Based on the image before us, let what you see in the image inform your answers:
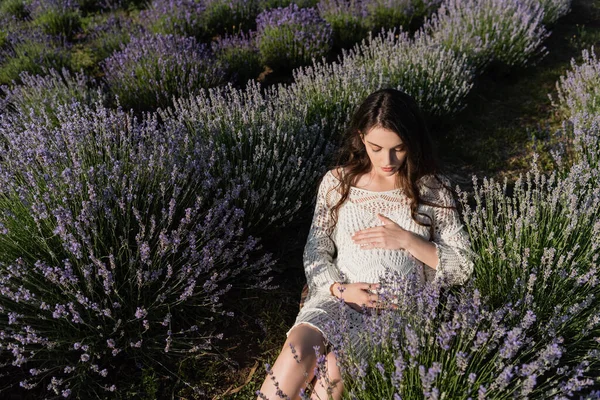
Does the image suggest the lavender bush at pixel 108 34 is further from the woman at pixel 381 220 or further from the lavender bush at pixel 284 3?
the woman at pixel 381 220

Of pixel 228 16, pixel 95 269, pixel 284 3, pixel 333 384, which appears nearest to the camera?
pixel 333 384

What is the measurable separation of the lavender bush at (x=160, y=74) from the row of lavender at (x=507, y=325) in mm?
2900

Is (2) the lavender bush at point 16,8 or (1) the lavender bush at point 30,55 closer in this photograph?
(1) the lavender bush at point 30,55

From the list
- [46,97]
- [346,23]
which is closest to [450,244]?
[46,97]

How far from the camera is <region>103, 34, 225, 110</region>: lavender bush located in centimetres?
420

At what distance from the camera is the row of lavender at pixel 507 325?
144cm

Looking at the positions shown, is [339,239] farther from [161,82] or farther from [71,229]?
[161,82]

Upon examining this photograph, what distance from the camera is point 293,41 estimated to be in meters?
4.98

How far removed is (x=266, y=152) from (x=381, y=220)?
3.33ft

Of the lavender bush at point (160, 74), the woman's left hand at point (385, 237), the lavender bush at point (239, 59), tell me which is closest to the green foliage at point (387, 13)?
the lavender bush at point (239, 59)

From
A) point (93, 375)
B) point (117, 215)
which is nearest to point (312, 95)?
point (117, 215)

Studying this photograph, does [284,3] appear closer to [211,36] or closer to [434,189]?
[211,36]

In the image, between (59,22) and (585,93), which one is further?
(59,22)

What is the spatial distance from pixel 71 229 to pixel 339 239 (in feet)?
3.99
